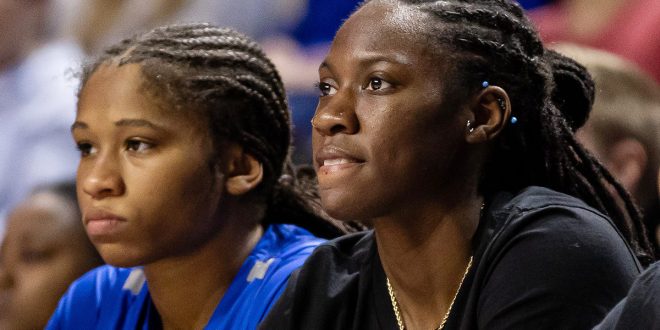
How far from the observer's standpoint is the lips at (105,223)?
2.09m

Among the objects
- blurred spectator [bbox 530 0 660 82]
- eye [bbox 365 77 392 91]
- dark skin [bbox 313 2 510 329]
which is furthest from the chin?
blurred spectator [bbox 530 0 660 82]

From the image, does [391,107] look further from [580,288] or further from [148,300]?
[148,300]

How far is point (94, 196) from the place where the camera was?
210 centimetres

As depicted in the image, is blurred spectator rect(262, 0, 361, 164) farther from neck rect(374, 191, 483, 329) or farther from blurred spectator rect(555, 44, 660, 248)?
neck rect(374, 191, 483, 329)

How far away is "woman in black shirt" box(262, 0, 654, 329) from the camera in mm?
1646

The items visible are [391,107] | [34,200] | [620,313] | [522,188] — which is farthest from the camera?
[34,200]

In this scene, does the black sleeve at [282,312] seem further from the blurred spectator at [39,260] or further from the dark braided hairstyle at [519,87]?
the blurred spectator at [39,260]

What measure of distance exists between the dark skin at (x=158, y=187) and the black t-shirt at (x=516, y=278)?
33cm

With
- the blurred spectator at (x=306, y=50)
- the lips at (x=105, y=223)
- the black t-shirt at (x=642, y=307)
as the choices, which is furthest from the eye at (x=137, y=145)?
the blurred spectator at (x=306, y=50)

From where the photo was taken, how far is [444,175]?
175cm

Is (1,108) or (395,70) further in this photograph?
(1,108)

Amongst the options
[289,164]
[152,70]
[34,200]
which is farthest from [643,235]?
[34,200]

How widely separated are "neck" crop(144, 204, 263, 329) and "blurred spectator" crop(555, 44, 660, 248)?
3.17 feet

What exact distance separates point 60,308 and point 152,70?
66 centimetres
